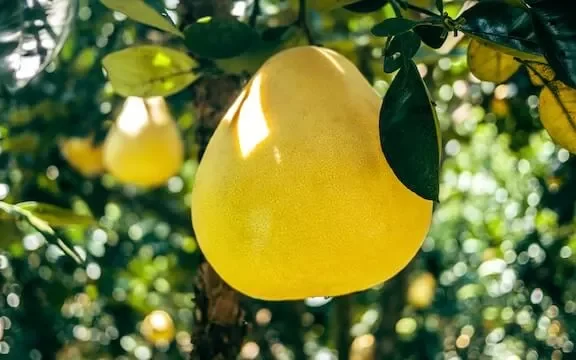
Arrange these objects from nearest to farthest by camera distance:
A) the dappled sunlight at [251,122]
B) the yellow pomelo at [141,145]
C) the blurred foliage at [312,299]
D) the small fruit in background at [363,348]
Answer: the dappled sunlight at [251,122]
the blurred foliage at [312,299]
the small fruit in background at [363,348]
the yellow pomelo at [141,145]

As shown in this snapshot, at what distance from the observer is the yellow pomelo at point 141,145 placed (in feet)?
6.33

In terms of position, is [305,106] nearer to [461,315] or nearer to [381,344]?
[381,344]

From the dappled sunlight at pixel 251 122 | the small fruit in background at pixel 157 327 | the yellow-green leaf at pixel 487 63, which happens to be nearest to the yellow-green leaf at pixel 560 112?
the yellow-green leaf at pixel 487 63

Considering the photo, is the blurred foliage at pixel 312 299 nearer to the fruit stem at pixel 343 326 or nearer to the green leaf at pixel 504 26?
the fruit stem at pixel 343 326

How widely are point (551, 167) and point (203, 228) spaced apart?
98cm

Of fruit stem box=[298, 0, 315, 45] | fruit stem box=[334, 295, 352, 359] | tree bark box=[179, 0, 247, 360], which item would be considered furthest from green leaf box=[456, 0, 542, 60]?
fruit stem box=[334, 295, 352, 359]

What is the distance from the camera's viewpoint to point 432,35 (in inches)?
23.8

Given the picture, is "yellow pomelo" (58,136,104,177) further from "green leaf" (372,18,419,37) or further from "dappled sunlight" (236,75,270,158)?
"green leaf" (372,18,419,37)

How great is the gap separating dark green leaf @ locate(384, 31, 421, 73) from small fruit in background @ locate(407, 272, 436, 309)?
1.43 meters

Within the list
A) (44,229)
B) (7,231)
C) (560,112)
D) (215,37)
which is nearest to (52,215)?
(44,229)

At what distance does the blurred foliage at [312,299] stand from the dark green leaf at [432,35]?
0.24 m

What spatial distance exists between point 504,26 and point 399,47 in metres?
0.07

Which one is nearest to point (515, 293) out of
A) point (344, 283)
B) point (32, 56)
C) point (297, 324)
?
point (297, 324)

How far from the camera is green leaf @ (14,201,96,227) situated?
888 millimetres
